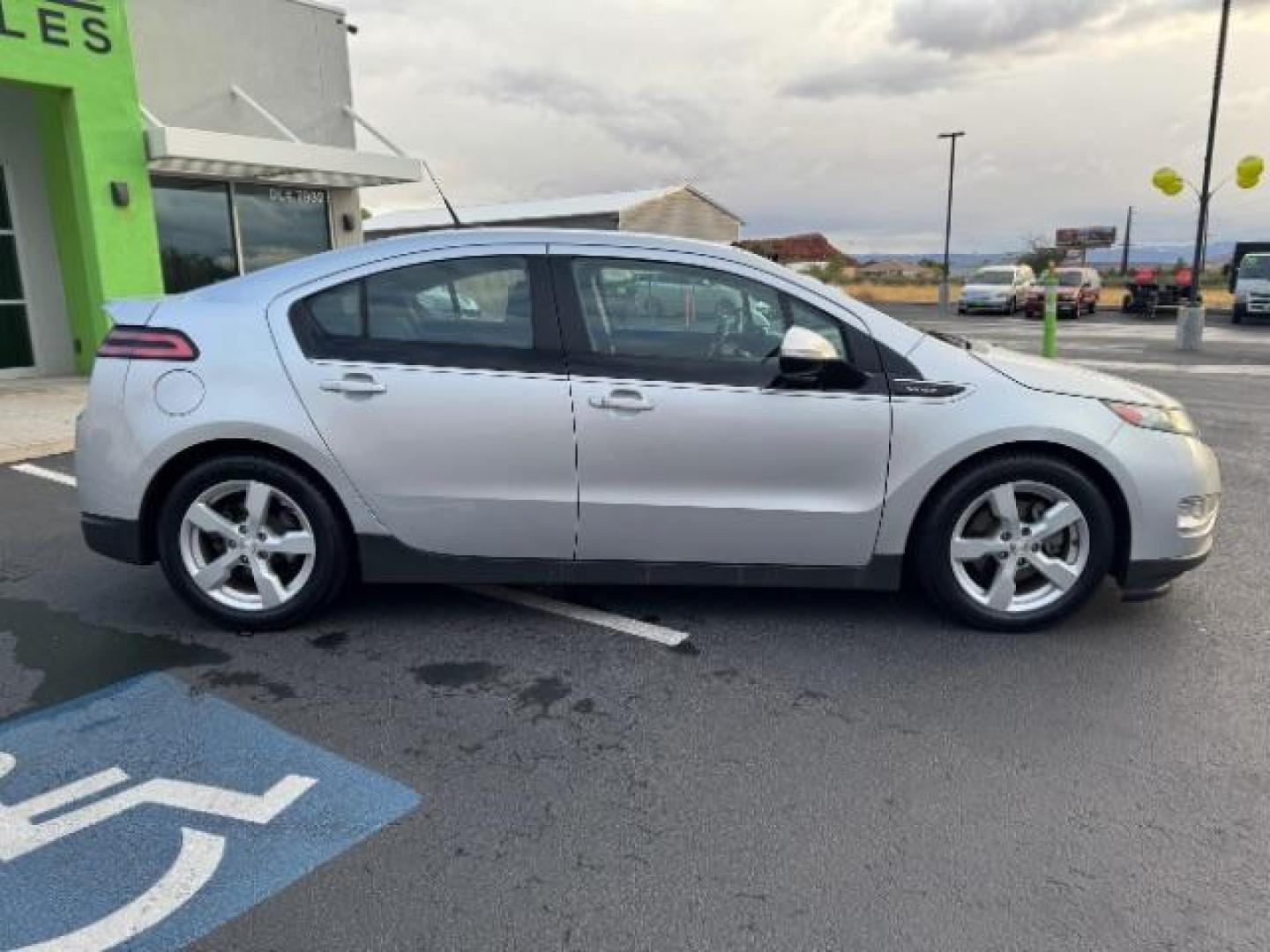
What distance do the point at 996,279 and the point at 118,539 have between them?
111ft

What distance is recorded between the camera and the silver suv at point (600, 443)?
11.5ft

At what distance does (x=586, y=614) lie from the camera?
12.9 feet

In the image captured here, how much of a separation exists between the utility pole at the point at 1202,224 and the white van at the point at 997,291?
1278cm

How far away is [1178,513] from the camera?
3.58 metres

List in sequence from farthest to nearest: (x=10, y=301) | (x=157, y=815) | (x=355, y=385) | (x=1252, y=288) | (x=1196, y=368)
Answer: (x=1252, y=288) → (x=1196, y=368) → (x=10, y=301) → (x=355, y=385) → (x=157, y=815)

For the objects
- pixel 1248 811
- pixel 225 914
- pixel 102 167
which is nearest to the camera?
pixel 225 914

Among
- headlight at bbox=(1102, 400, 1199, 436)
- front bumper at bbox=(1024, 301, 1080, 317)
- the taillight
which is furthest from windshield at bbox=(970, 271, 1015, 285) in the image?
the taillight

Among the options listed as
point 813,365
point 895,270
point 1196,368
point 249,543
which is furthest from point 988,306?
point 895,270

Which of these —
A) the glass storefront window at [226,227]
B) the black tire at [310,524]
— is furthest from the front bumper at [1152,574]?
the glass storefront window at [226,227]

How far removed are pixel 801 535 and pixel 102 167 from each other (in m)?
9.85

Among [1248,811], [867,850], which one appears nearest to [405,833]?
[867,850]

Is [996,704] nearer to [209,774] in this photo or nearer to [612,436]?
[612,436]

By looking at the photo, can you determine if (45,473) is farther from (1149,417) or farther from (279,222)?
(279,222)

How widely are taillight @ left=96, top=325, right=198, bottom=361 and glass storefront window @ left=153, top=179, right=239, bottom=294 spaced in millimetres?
9496
